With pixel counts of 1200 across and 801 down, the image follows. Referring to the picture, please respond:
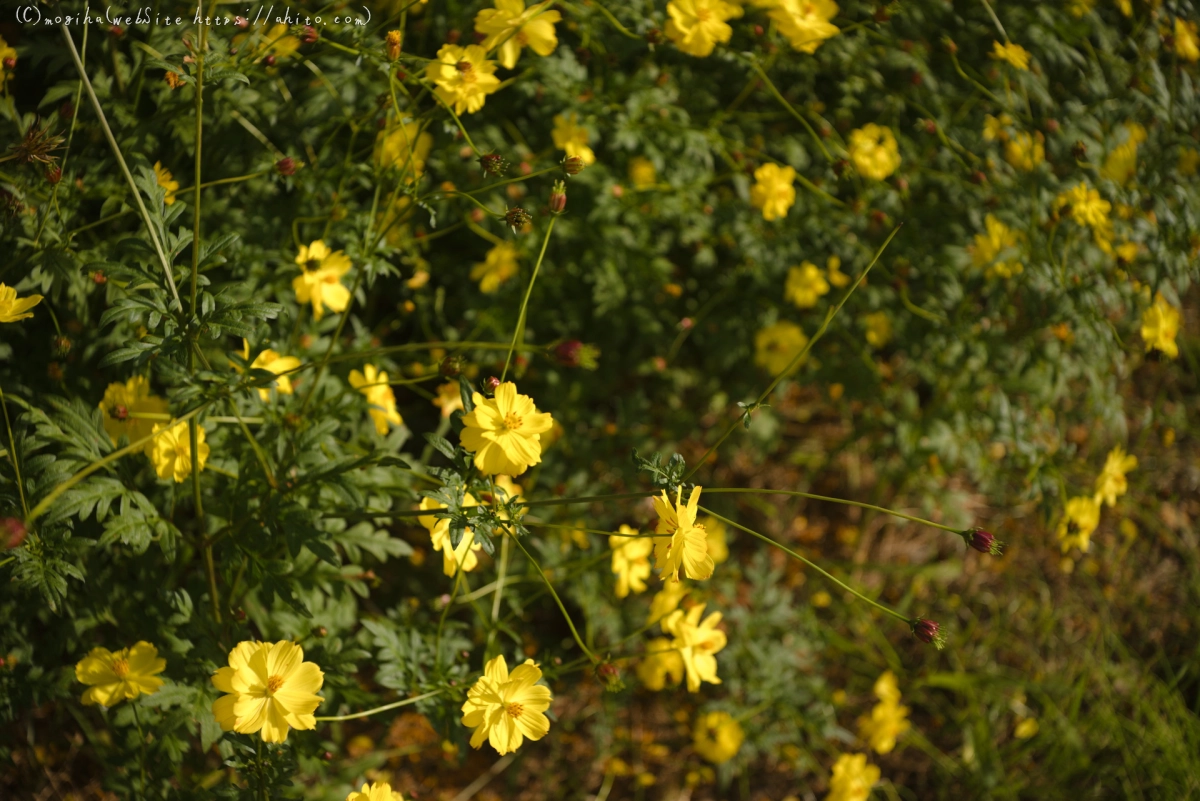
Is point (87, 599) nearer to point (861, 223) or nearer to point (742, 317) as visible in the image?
point (742, 317)

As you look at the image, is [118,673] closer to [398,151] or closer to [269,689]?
[269,689]

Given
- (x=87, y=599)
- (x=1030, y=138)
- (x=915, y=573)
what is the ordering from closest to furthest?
1. (x=87, y=599)
2. (x=1030, y=138)
3. (x=915, y=573)

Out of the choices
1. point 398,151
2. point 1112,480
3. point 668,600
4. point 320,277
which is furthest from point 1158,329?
point 320,277

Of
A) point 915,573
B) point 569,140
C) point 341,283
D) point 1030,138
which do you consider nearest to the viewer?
point 341,283

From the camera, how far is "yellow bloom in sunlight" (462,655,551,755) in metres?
1.38

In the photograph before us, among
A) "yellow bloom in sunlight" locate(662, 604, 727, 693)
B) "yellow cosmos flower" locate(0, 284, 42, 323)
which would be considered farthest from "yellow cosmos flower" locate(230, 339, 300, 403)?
"yellow bloom in sunlight" locate(662, 604, 727, 693)

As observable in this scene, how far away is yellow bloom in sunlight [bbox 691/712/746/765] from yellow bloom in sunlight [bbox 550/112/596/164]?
169 centimetres

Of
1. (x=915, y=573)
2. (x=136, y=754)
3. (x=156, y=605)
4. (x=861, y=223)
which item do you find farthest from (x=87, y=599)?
(x=915, y=573)

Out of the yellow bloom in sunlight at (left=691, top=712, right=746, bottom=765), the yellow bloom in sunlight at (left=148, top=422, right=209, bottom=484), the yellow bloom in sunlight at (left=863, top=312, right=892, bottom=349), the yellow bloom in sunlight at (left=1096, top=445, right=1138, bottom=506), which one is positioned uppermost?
the yellow bloom in sunlight at (left=148, top=422, right=209, bottom=484)

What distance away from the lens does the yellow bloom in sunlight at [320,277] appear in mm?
1668

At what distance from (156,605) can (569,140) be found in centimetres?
141

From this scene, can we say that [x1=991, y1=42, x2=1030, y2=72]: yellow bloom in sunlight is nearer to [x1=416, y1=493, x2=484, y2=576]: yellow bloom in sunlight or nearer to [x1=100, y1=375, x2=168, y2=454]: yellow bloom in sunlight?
[x1=416, y1=493, x2=484, y2=576]: yellow bloom in sunlight

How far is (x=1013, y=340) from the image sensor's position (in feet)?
8.22

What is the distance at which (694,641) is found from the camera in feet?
5.93
